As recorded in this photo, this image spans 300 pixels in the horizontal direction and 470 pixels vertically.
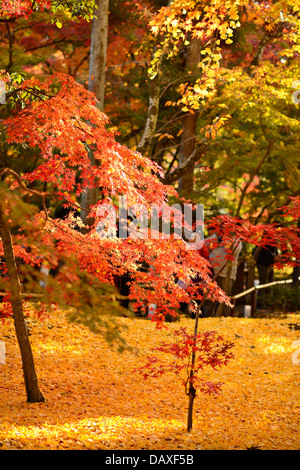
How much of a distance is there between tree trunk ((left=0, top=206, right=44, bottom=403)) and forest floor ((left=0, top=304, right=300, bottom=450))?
140mm

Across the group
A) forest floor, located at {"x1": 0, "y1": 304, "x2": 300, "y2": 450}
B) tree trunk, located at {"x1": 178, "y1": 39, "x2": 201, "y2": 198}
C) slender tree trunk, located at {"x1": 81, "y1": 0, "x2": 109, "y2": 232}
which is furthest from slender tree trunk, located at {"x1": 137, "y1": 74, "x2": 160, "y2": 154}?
forest floor, located at {"x1": 0, "y1": 304, "x2": 300, "y2": 450}

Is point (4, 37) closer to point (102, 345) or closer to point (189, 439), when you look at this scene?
point (102, 345)

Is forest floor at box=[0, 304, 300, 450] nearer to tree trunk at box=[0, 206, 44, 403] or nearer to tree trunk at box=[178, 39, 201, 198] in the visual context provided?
tree trunk at box=[0, 206, 44, 403]

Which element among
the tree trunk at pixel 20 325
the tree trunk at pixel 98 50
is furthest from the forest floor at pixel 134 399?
the tree trunk at pixel 98 50

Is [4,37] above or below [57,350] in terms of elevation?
above

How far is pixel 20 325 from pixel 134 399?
1.63 m

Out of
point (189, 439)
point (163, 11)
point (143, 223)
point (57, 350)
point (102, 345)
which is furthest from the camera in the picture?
point (102, 345)

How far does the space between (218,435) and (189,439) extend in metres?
0.38

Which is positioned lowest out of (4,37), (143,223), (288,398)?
(288,398)

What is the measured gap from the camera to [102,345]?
711cm

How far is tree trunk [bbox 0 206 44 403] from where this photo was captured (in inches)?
182
